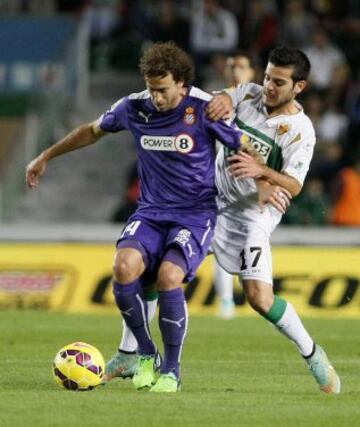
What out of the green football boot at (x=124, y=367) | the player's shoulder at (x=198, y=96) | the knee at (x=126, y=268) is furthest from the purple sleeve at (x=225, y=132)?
the green football boot at (x=124, y=367)

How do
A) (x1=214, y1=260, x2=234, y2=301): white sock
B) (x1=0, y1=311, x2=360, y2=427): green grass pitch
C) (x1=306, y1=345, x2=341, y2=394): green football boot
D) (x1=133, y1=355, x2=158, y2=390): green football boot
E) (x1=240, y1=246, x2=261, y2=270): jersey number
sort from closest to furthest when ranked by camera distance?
(x1=0, y1=311, x2=360, y2=427): green grass pitch < (x1=133, y1=355, x2=158, y2=390): green football boot < (x1=306, y1=345, x2=341, y2=394): green football boot < (x1=240, y1=246, x2=261, y2=270): jersey number < (x1=214, y1=260, x2=234, y2=301): white sock

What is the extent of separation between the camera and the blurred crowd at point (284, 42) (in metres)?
20.3

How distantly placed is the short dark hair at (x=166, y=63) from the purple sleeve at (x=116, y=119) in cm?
48

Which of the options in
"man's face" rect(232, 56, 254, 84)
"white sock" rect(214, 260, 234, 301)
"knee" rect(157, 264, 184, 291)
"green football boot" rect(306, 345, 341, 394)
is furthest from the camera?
"white sock" rect(214, 260, 234, 301)

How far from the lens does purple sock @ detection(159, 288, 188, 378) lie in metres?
9.65

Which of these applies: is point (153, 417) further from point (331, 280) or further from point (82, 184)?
point (82, 184)

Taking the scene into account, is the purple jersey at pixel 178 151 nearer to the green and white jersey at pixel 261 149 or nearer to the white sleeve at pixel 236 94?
the green and white jersey at pixel 261 149

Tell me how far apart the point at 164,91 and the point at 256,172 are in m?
0.76

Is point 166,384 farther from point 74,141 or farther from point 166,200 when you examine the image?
point 74,141

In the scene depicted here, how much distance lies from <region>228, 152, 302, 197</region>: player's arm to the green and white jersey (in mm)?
107

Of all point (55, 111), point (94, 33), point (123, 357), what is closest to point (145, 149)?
point (123, 357)

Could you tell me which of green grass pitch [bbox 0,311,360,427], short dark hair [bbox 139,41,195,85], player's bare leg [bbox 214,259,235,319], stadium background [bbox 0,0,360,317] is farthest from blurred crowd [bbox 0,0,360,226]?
short dark hair [bbox 139,41,195,85]

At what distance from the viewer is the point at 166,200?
9.99 metres

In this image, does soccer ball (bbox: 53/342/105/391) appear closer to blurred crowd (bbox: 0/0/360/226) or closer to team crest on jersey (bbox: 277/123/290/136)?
team crest on jersey (bbox: 277/123/290/136)
